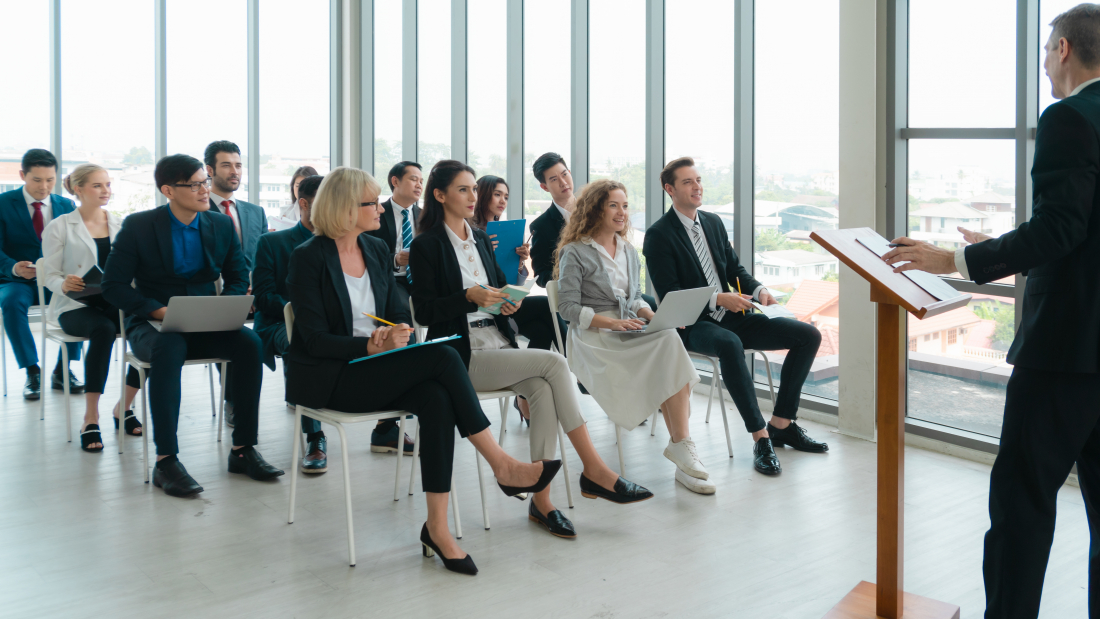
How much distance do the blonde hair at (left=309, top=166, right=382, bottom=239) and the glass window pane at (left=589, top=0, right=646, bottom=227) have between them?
2599 mm

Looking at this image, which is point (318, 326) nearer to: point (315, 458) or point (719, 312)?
Answer: point (315, 458)

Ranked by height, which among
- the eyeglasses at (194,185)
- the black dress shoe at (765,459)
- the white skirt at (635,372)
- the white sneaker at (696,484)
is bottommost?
the white sneaker at (696,484)

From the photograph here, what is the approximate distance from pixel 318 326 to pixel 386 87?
6.01 meters

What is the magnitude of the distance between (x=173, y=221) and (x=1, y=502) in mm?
1342

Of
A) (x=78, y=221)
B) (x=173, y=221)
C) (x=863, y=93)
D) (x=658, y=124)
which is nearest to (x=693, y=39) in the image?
(x=658, y=124)

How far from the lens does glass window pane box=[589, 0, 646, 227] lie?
548 centimetres

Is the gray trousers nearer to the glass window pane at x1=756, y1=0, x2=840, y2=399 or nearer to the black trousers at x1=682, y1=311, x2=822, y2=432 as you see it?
the black trousers at x1=682, y1=311, x2=822, y2=432

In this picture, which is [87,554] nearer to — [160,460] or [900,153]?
[160,460]

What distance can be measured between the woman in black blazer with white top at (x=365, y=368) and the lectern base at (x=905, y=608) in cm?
97

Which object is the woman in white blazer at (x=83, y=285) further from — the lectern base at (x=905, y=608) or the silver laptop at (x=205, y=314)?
the lectern base at (x=905, y=608)

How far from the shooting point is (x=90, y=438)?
13.3ft

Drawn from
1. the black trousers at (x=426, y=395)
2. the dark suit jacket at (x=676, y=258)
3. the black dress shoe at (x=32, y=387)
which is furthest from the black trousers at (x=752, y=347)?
the black dress shoe at (x=32, y=387)

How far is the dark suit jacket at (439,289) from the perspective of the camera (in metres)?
3.21

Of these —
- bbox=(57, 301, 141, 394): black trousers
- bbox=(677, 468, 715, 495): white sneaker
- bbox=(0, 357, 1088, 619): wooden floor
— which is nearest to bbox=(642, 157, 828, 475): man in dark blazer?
bbox=(0, 357, 1088, 619): wooden floor
